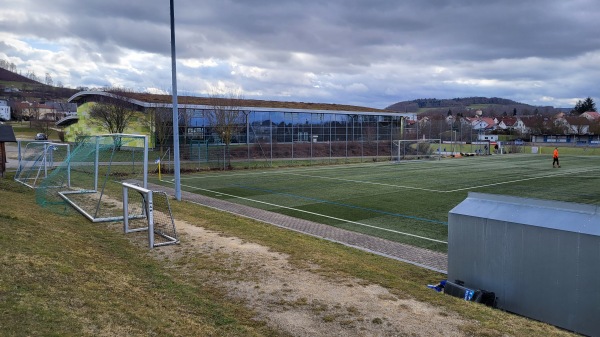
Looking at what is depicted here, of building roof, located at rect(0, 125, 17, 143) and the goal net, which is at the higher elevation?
building roof, located at rect(0, 125, 17, 143)

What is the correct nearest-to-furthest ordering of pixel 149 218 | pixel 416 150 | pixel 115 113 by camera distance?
pixel 149 218, pixel 115 113, pixel 416 150

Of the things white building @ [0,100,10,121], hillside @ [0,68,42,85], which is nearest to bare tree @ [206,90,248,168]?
white building @ [0,100,10,121]

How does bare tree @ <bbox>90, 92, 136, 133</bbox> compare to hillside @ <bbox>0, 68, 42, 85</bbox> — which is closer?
bare tree @ <bbox>90, 92, 136, 133</bbox>

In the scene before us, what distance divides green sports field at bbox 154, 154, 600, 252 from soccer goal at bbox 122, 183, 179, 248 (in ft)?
16.3

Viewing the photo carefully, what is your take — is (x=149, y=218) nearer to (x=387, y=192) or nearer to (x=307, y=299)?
(x=307, y=299)

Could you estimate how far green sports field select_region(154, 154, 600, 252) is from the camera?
1494 cm

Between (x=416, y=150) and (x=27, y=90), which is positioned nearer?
(x=416, y=150)

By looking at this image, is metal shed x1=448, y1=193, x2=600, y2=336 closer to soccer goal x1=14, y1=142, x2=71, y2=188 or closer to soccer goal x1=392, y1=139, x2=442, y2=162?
soccer goal x1=14, y1=142, x2=71, y2=188

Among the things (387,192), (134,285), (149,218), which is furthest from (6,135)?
(134,285)

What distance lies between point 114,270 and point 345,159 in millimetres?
41126

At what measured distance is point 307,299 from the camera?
6.88 metres

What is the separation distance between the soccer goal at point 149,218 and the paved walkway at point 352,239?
3.18m

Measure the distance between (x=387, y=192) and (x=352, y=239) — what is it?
10.1 meters

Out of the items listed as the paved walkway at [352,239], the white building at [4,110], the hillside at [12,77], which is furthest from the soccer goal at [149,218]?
the hillside at [12,77]
